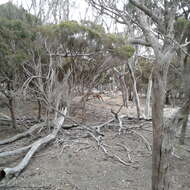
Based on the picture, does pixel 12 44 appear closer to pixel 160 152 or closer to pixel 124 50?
pixel 124 50

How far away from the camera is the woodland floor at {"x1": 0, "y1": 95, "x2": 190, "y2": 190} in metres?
2.80

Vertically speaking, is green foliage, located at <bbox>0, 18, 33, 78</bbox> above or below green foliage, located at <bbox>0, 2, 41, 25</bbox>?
below

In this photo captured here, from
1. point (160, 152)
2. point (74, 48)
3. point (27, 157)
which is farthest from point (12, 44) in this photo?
point (160, 152)

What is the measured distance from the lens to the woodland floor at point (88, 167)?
9.20ft

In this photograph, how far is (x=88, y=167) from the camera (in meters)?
3.32

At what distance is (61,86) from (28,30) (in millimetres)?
1661

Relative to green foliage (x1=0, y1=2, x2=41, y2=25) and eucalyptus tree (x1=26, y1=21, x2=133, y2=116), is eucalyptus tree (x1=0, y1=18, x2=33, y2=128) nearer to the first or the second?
eucalyptus tree (x1=26, y1=21, x2=133, y2=116)

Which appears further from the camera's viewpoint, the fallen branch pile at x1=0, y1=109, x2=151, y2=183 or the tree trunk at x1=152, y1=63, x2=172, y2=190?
the fallen branch pile at x1=0, y1=109, x2=151, y2=183

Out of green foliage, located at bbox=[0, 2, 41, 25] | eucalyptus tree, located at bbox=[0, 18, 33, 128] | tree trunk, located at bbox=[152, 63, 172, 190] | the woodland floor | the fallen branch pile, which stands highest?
green foliage, located at bbox=[0, 2, 41, 25]

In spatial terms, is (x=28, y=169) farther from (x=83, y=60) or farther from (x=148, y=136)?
(x=83, y=60)

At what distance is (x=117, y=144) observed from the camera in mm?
4305

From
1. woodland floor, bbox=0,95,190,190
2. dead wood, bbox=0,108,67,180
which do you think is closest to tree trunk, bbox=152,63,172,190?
woodland floor, bbox=0,95,190,190

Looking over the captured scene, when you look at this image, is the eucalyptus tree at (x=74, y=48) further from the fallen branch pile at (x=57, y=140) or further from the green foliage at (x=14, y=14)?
the green foliage at (x=14, y=14)

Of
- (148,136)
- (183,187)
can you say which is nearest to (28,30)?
(148,136)
